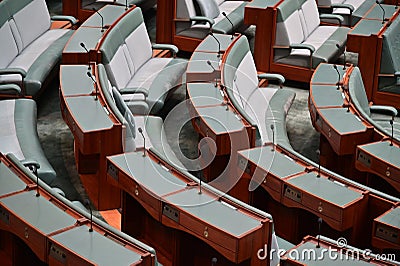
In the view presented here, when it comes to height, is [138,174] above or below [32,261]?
above

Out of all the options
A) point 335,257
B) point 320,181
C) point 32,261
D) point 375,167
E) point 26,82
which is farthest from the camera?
point 26,82

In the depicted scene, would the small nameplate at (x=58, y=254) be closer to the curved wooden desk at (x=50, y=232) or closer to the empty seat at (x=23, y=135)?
the curved wooden desk at (x=50, y=232)

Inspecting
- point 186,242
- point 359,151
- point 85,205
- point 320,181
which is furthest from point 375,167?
point 85,205

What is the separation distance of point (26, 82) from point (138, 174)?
36.8 inches

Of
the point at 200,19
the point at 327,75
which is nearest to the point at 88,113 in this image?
the point at 327,75

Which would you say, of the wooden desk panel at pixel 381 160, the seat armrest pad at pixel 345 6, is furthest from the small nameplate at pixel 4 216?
the seat armrest pad at pixel 345 6

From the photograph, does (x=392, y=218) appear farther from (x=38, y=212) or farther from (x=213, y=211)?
(x=38, y=212)

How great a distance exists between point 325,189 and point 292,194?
9cm

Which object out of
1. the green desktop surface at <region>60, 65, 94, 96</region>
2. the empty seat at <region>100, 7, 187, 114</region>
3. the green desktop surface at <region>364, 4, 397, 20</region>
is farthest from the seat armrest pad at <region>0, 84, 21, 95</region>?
the green desktop surface at <region>364, 4, 397, 20</region>

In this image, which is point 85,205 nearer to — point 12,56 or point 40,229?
point 40,229

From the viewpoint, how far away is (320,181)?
2.42m

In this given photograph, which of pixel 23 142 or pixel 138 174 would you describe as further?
pixel 23 142

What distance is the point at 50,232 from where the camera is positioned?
2006 millimetres

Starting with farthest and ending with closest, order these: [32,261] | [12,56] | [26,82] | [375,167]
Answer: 1. [12,56]
2. [26,82]
3. [375,167]
4. [32,261]
